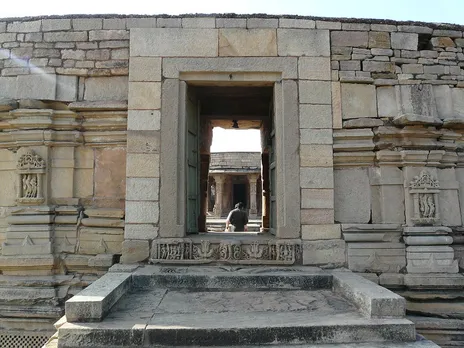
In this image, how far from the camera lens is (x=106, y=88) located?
15.8 feet

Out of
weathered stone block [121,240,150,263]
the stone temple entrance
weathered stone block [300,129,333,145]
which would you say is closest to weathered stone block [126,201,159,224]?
weathered stone block [121,240,150,263]

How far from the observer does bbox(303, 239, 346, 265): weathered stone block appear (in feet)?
14.6

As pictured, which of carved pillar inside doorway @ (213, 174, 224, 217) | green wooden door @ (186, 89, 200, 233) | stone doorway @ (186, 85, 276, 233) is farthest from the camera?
carved pillar inside doorway @ (213, 174, 224, 217)

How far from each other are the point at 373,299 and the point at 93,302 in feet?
7.29

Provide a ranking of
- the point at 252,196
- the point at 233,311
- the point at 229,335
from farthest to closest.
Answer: the point at 252,196 < the point at 233,311 < the point at 229,335

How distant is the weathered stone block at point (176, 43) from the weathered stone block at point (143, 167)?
4.39 ft

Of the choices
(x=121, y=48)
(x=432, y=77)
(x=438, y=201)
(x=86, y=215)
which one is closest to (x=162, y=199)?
(x=86, y=215)

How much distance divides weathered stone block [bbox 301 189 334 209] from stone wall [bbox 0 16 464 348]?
0.04ft

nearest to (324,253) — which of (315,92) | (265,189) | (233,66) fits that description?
(315,92)

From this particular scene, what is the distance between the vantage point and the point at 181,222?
4562 mm

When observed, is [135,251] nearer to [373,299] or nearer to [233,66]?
[233,66]

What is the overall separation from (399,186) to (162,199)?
2918 mm

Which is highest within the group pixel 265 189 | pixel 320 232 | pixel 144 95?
pixel 144 95

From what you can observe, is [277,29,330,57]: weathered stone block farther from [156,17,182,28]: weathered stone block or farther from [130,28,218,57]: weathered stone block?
[156,17,182,28]: weathered stone block
